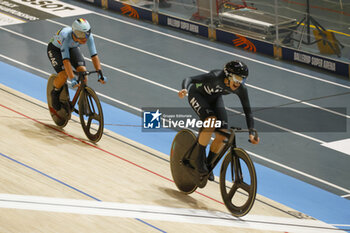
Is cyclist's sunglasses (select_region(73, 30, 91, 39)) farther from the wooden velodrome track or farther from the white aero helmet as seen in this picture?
the wooden velodrome track

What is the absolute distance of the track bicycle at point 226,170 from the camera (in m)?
5.70

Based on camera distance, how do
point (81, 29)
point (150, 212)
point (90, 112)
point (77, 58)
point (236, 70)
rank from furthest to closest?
1. point (77, 58)
2. point (90, 112)
3. point (81, 29)
4. point (150, 212)
5. point (236, 70)

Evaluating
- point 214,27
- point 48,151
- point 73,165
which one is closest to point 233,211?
point 73,165

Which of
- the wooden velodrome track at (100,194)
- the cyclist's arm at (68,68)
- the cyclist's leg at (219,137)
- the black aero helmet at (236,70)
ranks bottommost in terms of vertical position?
the wooden velodrome track at (100,194)

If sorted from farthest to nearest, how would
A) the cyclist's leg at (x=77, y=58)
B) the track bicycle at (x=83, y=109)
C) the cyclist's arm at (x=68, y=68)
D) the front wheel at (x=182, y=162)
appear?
the cyclist's leg at (x=77, y=58) → the track bicycle at (x=83, y=109) → the cyclist's arm at (x=68, y=68) → the front wheel at (x=182, y=162)

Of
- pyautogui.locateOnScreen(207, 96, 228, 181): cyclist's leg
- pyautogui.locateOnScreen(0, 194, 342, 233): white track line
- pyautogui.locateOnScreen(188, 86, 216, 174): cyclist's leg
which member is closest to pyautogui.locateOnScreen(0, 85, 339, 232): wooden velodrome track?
pyautogui.locateOnScreen(0, 194, 342, 233): white track line

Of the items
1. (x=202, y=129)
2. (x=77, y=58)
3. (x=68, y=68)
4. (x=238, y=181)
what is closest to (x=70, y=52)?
(x=77, y=58)

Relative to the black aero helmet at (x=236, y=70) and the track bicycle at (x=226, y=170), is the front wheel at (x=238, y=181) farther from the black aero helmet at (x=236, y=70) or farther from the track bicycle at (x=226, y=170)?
the black aero helmet at (x=236, y=70)

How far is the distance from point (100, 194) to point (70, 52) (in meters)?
2.33

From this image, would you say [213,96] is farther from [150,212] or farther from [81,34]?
[81,34]

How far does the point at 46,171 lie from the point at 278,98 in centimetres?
527

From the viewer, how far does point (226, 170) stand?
636cm

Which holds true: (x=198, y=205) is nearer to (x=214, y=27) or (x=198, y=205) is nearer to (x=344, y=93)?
(x=344, y=93)

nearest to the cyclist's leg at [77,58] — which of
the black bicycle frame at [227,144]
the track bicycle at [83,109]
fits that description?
the track bicycle at [83,109]
